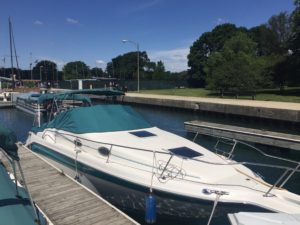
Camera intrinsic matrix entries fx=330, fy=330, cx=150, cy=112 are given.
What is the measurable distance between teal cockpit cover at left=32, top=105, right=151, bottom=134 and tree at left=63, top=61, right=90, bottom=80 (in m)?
113

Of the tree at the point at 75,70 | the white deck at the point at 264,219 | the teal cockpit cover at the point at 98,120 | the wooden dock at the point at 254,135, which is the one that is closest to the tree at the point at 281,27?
the wooden dock at the point at 254,135

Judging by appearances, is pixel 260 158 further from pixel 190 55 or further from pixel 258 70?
pixel 190 55

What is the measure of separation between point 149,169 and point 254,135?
32.8 ft

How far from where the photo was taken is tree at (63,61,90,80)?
122 metres

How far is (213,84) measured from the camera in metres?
38.2

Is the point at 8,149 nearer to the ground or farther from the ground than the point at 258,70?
nearer to the ground

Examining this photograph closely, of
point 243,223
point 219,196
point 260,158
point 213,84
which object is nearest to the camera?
point 243,223

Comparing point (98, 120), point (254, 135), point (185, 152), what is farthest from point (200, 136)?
point (185, 152)

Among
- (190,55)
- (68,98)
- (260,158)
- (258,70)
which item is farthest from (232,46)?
(68,98)

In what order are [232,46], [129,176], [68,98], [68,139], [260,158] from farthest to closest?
[232,46] < [260,158] < [68,98] < [68,139] < [129,176]

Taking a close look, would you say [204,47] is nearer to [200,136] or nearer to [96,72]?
[200,136]

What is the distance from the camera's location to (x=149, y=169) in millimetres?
7016

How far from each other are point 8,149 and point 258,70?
3363cm

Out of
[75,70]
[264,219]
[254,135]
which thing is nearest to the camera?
[264,219]
